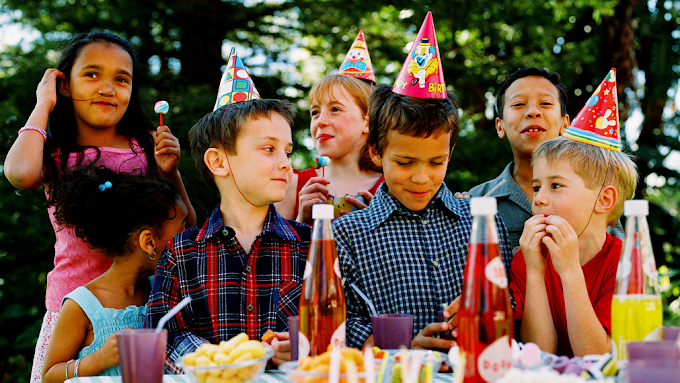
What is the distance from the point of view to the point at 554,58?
6.33m

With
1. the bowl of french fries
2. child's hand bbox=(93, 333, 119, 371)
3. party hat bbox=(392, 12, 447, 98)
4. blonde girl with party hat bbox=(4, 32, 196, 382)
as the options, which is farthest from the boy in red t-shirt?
blonde girl with party hat bbox=(4, 32, 196, 382)

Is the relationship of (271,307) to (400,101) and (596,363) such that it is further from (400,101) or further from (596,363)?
(596,363)

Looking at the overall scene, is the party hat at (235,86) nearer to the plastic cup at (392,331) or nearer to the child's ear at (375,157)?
the child's ear at (375,157)

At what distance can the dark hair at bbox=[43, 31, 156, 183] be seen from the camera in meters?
2.79

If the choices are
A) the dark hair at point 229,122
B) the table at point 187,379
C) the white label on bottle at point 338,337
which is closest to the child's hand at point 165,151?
the dark hair at point 229,122

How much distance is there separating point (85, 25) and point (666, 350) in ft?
21.9

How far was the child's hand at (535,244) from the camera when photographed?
1877 mm

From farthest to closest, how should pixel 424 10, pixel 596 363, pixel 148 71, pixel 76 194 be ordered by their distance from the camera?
pixel 148 71 < pixel 424 10 < pixel 76 194 < pixel 596 363

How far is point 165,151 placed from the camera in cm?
280

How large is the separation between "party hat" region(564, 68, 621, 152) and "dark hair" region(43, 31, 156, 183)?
194 centimetres

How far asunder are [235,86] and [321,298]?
1.32 metres

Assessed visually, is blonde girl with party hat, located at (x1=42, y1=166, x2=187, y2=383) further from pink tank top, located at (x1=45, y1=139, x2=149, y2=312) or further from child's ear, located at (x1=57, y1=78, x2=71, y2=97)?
child's ear, located at (x1=57, y1=78, x2=71, y2=97)

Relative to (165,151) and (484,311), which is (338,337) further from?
(165,151)

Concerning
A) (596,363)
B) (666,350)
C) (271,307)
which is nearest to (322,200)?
(271,307)
